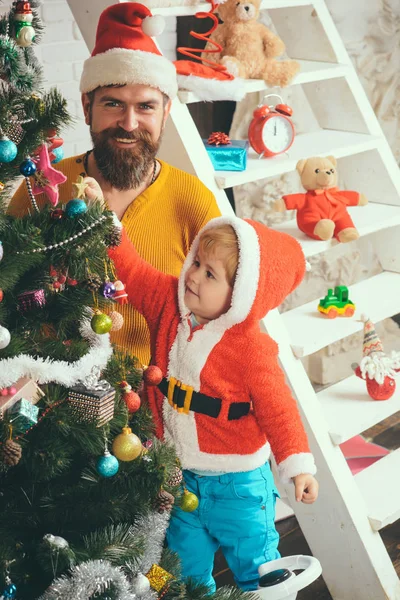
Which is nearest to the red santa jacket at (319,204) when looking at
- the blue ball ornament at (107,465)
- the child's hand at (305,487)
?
the child's hand at (305,487)

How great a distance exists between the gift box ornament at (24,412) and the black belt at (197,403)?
1.80 feet

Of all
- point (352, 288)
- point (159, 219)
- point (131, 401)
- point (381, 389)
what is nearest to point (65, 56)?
point (159, 219)

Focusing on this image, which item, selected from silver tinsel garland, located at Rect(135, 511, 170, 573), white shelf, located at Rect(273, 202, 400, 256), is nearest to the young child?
silver tinsel garland, located at Rect(135, 511, 170, 573)

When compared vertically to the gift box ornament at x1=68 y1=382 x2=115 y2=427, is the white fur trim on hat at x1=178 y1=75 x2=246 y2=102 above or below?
above

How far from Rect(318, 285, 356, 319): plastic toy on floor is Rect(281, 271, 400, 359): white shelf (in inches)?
0.6

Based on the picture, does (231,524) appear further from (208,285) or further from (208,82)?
(208,82)

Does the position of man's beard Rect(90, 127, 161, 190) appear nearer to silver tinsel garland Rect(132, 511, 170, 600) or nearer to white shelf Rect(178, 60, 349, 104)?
white shelf Rect(178, 60, 349, 104)

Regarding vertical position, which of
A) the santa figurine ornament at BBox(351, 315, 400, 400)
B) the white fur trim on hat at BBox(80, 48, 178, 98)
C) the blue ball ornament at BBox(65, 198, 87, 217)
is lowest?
the santa figurine ornament at BBox(351, 315, 400, 400)

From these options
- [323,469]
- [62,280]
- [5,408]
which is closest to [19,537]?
[5,408]

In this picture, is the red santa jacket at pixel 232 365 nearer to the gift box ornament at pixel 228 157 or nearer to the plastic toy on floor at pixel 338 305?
the gift box ornament at pixel 228 157

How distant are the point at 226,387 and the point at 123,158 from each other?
0.60m

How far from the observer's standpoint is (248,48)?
2.33 meters

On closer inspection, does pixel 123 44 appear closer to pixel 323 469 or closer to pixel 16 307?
pixel 16 307

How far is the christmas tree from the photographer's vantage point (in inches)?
49.0
